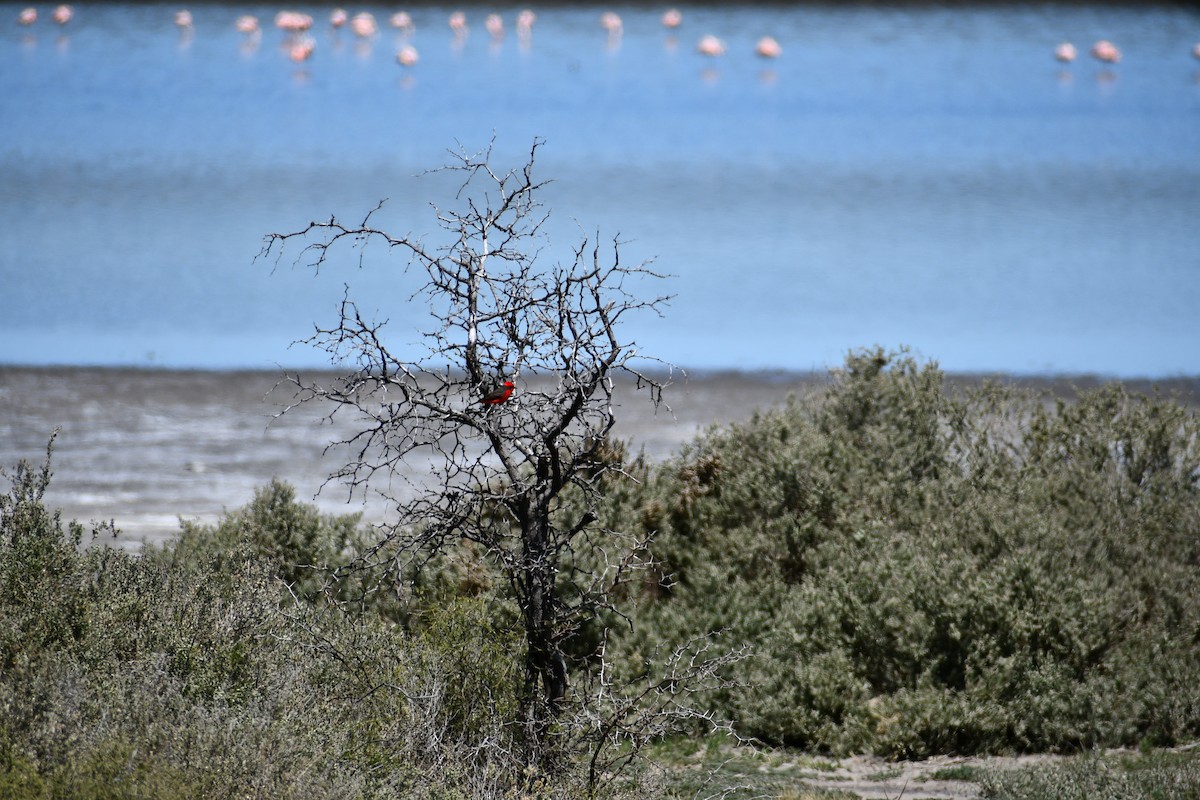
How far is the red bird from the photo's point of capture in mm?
6547

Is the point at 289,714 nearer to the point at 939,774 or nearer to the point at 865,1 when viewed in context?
the point at 939,774

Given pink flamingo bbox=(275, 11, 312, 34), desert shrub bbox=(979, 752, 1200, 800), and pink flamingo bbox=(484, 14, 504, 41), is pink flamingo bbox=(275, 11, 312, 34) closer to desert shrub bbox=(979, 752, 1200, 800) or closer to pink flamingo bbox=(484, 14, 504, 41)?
pink flamingo bbox=(484, 14, 504, 41)

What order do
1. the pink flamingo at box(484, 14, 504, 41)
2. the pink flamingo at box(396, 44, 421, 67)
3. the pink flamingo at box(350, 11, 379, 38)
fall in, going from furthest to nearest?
the pink flamingo at box(484, 14, 504, 41)
the pink flamingo at box(350, 11, 379, 38)
the pink flamingo at box(396, 44, 421, 67)

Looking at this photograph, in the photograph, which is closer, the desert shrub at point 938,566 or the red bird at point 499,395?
the red bird at point 499,395

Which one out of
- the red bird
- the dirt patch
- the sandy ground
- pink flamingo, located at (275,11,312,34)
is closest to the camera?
the red bird

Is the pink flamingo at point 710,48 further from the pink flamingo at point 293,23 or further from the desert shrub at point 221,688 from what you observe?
the desert shrub at point 221,688

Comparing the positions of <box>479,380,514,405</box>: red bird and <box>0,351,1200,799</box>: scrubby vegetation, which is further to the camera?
<box>479,380,514,405</box>: red bird

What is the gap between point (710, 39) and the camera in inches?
1881

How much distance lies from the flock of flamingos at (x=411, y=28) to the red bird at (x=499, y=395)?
37344 mm

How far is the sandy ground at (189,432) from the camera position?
45.2 feet

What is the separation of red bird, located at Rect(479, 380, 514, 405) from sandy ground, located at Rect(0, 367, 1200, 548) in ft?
18.3

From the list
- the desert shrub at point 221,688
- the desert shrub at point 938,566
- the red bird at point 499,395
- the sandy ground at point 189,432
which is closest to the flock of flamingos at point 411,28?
the sandy ground at point 189,432

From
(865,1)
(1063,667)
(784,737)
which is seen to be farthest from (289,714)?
(865,1)

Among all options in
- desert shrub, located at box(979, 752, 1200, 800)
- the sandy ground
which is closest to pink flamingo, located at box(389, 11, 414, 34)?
the sandy ground
